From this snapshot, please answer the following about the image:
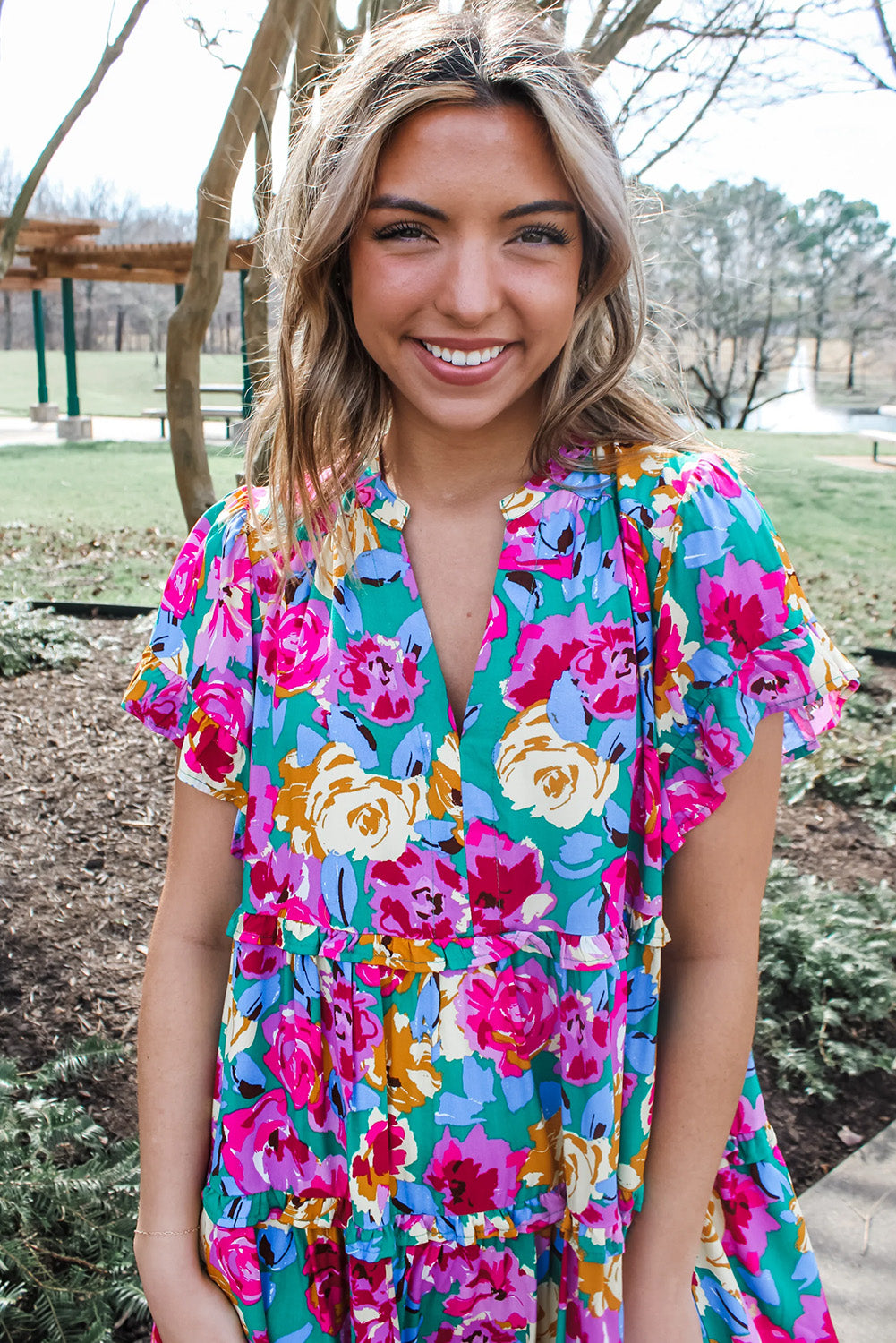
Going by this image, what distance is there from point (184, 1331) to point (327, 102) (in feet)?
4.68

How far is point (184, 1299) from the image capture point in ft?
4.09

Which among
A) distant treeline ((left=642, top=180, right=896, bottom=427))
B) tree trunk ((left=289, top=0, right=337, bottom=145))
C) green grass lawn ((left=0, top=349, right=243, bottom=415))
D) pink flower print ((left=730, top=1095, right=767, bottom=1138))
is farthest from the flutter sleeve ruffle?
green grass lawn ((left=0, top=349, right=243, bottom=415))

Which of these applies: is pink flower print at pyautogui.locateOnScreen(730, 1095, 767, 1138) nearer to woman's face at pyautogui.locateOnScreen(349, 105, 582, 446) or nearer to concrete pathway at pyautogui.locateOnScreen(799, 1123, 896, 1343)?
woman's face at pyautogui.locateOnScreen(349, 105, 582, 446)

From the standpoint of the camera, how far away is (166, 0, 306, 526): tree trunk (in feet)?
11.3

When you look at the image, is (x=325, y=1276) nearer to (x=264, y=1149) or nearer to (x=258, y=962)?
(x=264, y=1149)

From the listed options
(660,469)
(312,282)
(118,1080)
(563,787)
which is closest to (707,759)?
(563,787)

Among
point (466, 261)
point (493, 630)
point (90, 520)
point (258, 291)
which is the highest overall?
point (258, 291)

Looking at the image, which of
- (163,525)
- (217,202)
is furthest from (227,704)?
(163,525)

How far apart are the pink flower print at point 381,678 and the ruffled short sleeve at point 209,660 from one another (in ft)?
0.44

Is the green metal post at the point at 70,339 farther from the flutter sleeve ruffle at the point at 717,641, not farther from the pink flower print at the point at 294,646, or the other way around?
the flutter sleeve ruffle at the point at 717,641

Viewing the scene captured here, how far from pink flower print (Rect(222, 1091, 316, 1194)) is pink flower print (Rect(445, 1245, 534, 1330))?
21 centimetres

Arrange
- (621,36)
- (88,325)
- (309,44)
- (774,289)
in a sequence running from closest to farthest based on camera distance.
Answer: (309,44) → (621,36) → (774,289) → (88,325)

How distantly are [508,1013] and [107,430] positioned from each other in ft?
70.1

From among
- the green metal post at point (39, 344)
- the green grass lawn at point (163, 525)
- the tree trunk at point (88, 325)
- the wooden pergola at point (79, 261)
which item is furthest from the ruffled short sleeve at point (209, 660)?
the tree trunk at point (88, 325)
